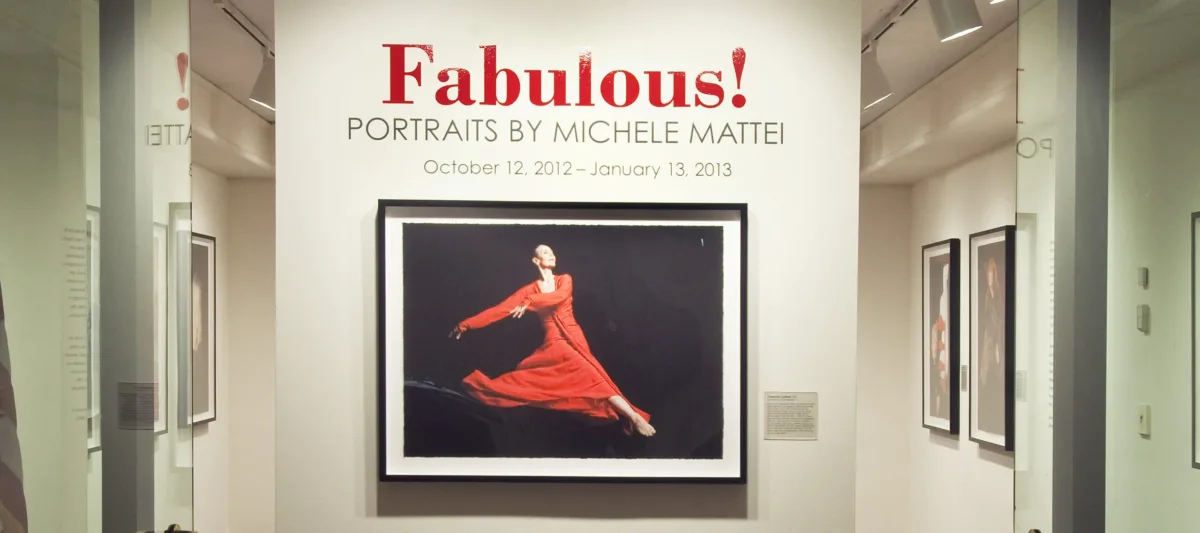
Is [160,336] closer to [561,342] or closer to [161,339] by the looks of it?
[161,339]

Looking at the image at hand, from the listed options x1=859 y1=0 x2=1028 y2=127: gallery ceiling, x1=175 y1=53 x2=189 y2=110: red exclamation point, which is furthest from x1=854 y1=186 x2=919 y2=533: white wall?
x1=175 y1=53 x2=189 y2=110: red exclamation point

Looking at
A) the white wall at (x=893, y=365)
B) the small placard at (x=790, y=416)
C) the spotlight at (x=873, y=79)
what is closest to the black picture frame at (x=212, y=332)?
the spotlight at (x=873, y=79)

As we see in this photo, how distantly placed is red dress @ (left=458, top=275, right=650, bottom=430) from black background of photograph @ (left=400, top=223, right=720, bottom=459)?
0.02m

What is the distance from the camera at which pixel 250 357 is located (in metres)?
6.50

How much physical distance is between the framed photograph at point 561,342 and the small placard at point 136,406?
0.59m

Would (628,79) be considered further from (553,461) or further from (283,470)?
(283,470)

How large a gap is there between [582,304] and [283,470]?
996 millimetres

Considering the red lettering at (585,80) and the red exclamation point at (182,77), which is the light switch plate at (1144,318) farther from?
the red exclamation point at (182,77)

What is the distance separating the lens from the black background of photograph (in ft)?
8.30

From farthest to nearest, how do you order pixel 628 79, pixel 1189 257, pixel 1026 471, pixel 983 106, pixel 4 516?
1. pixel 983 106
2. pixel 628 79
3. pixel 1026 471
4. pixel 1189 257
5. pixel 4 516

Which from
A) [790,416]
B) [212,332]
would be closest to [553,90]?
[790,416]

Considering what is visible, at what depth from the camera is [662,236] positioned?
2.55 m

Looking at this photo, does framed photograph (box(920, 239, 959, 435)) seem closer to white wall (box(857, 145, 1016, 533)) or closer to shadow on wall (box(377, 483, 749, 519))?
white wall (box(857, 145, 1016, 533))

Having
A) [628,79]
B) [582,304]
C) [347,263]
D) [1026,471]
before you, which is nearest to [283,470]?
[347,263]
